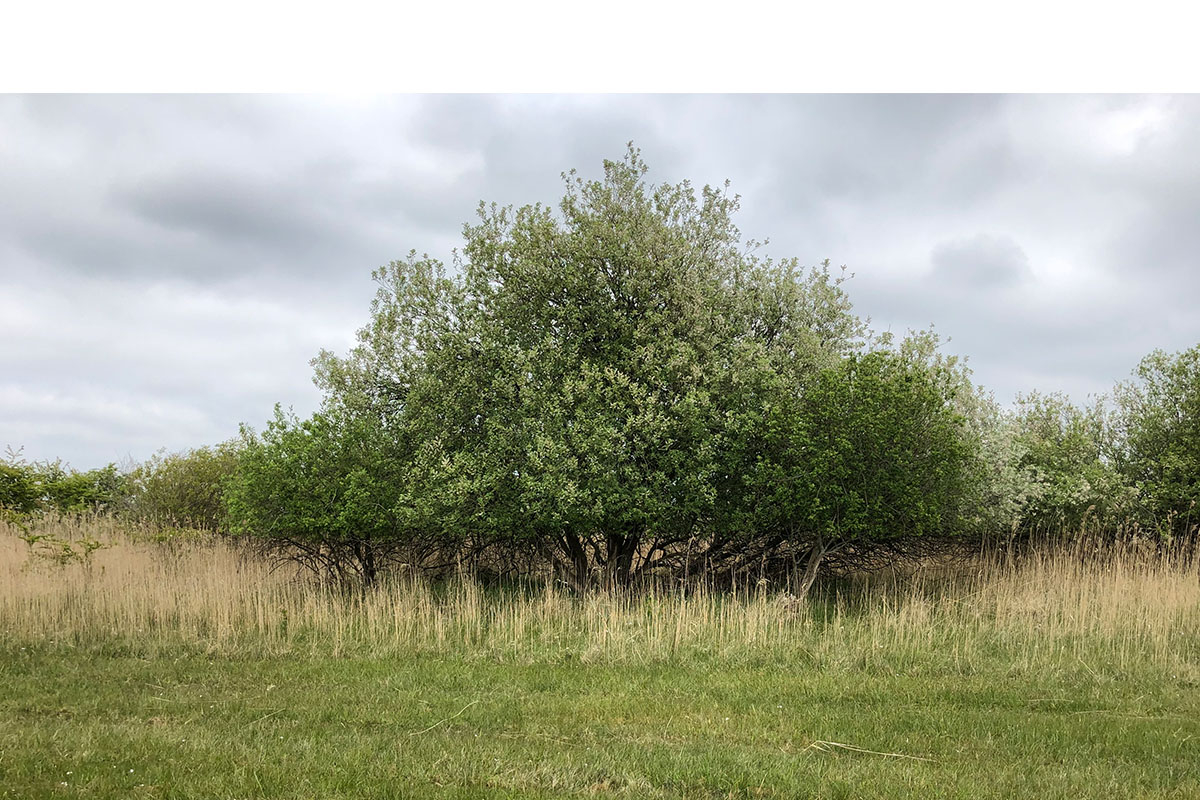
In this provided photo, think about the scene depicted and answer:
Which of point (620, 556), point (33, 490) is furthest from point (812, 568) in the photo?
point (33, 490)

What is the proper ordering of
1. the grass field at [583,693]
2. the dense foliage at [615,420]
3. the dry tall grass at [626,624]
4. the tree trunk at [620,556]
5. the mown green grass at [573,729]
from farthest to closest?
1. the tree trunk at [620,556]
2. the dense foliage at [615,420]
3. the dry tall grass at [626,624]
4. the grass field at [583,693]
5. the mown green grass at [573,729]

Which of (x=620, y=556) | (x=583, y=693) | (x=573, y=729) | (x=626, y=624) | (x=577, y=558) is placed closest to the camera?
(x=573, y=729)

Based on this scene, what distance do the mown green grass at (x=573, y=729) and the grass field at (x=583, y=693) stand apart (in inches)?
1.3

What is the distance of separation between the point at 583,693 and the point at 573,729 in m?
1.57

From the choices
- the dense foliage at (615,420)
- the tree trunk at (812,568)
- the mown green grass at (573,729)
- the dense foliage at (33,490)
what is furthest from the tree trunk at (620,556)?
the dense foliage at (33,490)

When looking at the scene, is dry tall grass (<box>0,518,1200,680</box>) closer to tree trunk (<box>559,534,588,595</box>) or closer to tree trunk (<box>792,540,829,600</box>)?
tree trunk (<box>792,540,829,600</box>)

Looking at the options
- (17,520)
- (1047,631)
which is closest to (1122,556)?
(1047,631)

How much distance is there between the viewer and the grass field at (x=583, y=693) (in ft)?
19.1

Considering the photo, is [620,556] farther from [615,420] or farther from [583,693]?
[583,693]

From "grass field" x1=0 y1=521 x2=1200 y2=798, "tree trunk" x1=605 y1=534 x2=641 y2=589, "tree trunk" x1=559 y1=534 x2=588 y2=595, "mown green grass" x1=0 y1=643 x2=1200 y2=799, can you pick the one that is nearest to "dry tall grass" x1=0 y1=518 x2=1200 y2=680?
"grass field" x1=0 y1=521 x2=1200 y2=798

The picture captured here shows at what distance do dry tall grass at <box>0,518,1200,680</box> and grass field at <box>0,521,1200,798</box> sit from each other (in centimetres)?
6

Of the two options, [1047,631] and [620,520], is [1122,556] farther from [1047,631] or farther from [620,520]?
[620,520]

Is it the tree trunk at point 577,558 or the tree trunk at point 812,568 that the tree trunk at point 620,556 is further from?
the tree trunk at point 812,568

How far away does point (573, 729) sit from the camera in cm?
716
